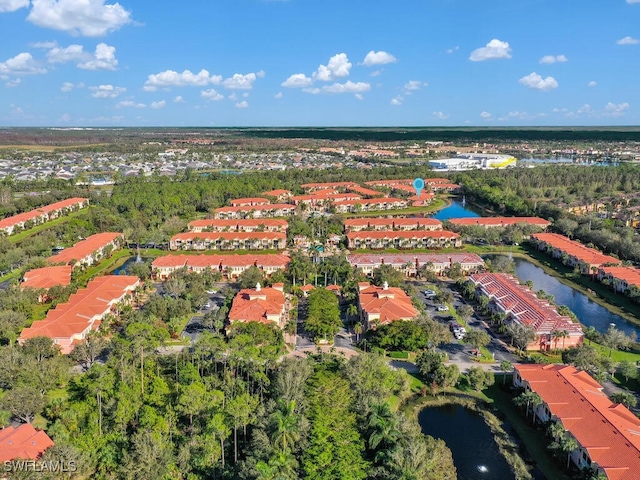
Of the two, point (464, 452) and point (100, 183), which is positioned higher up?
point (100, 183)

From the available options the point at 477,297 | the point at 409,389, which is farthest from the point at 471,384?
the point at 477,297

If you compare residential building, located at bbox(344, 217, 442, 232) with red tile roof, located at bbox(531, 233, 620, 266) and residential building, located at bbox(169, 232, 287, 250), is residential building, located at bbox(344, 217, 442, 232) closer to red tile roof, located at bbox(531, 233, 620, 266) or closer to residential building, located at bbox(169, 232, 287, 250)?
residential building, located at bbox(169, 232, 287, 250)

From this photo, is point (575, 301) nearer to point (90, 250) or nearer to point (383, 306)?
point (383, 306)

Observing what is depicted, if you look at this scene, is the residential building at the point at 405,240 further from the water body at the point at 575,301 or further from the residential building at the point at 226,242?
the residential building at the point at 226,242

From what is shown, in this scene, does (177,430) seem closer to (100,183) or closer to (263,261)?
(263,261)

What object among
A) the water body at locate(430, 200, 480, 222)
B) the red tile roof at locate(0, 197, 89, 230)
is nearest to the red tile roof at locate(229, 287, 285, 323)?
the red tile roof at locate(0, 197, 89, 230)

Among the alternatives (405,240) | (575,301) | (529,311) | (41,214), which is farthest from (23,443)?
(41,214)

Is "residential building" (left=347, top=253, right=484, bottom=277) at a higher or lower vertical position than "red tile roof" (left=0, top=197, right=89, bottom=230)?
lower
